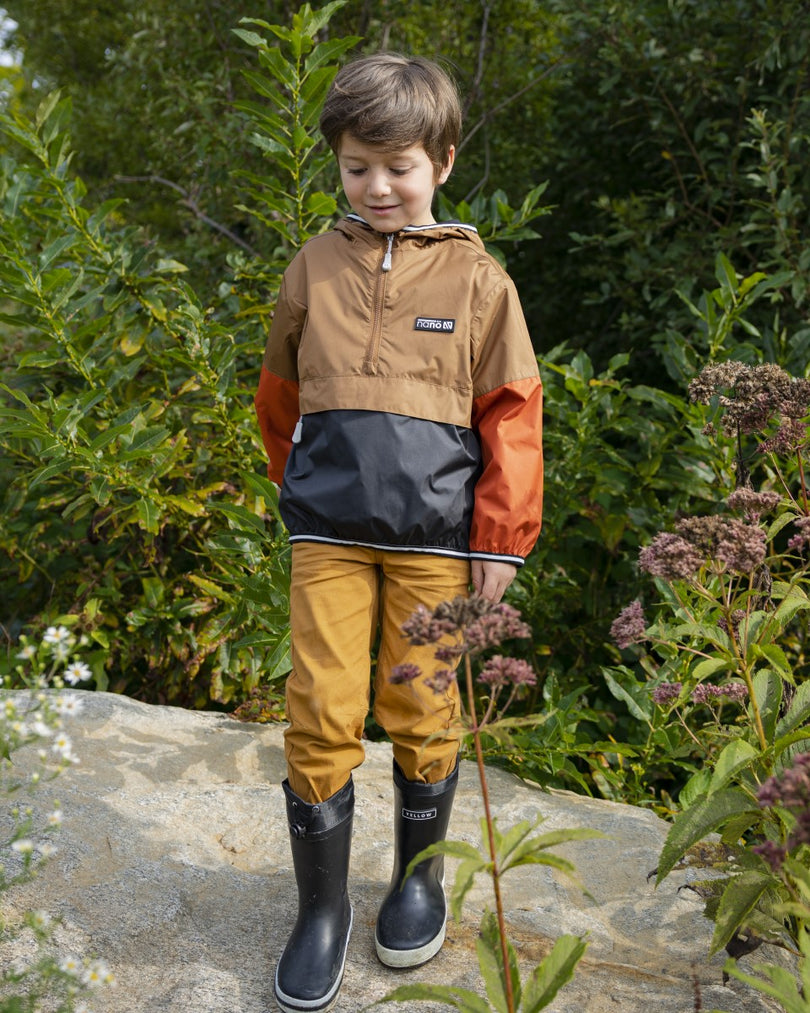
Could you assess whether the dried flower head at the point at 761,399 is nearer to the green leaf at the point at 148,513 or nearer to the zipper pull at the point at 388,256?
the zipper pull at the point at 388,256

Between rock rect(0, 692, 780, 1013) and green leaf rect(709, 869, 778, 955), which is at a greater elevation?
green leaf rect(709, 869, 778, 955)

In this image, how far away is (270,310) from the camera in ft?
11.8

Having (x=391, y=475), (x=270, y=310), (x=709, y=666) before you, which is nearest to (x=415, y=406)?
(x=391, y=475)

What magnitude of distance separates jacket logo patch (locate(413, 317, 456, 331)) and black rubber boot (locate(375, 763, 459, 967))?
0.99m

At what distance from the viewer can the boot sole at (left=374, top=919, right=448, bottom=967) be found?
2289mm

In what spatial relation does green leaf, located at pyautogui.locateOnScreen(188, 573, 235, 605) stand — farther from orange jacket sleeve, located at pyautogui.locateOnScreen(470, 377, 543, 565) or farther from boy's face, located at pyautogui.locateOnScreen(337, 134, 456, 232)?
boy's face, located at pyautogui.locateOnScreen(337, 134, 456, 232)

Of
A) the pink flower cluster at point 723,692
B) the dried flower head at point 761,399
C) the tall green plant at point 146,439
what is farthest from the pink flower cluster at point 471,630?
the tall green plant at point 146,439

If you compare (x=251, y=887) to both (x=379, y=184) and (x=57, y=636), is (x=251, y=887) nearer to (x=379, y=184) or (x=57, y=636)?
(x=57, y=636)

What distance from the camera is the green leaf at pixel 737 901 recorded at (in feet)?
6.47

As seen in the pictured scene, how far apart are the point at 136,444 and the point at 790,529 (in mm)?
2342

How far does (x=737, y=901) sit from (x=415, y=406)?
45.0 inches

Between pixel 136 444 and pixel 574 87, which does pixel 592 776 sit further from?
pixel 574 87

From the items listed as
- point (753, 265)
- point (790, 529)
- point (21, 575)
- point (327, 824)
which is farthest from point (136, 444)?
point (753, 265)

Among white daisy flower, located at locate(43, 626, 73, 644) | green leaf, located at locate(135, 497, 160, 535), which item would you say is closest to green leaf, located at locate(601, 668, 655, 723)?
green leaf, located at locate(135, 497, 160, 535)
